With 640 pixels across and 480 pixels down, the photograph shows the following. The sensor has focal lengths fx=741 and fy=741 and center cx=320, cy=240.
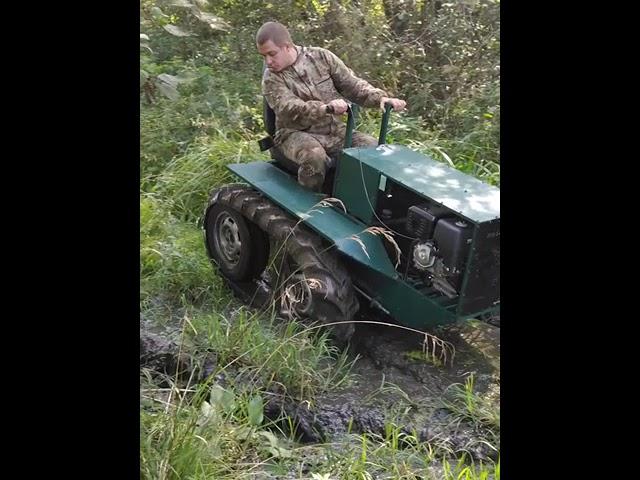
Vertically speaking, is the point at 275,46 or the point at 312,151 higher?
the point at 275,46

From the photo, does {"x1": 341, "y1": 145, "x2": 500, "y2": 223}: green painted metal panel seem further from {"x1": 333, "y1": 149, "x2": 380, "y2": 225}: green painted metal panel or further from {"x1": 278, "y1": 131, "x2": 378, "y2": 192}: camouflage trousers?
{"x1": 278, "y1": 131, "x2": 378, "y2": 192}: camouflage trousers

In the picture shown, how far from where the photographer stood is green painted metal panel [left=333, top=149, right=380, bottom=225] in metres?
A: 2.95

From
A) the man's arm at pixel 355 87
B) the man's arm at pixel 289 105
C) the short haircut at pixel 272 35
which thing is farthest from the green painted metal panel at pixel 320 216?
the short haircut at pixel 272 35

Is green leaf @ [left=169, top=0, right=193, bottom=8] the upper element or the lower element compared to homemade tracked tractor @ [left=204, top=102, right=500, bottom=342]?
upper

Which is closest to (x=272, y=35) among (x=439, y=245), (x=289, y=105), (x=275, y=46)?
(x=275, y=46)

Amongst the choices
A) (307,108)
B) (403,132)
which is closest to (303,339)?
(307,108)

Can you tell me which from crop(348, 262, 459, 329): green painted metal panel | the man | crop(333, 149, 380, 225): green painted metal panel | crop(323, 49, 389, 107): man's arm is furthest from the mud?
crop(323, 49, 389, 107): man's arm

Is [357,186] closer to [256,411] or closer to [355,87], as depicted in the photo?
[355,87]

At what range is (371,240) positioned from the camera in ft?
9.71

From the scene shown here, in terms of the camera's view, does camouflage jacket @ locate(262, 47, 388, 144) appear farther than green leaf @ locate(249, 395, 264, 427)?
Yes

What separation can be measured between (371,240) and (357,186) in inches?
9.2

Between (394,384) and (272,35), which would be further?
(272,35)
